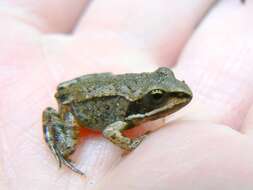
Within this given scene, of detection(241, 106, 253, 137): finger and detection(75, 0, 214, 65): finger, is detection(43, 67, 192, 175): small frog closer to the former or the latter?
detection(241, 106, 253, 137): finger

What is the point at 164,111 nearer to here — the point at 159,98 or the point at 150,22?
the point at 159,98

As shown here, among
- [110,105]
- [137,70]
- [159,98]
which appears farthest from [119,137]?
[137,70]

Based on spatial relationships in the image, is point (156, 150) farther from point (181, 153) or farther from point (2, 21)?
point (2, 21)

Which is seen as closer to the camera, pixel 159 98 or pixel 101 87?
pixel 159 98

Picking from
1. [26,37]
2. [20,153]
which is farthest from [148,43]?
[20,153]

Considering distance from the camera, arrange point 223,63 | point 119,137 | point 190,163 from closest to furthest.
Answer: point 190,163
point 119,137
point 223,63

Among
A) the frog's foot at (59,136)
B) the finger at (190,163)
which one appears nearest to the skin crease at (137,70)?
the finger at (190,163)

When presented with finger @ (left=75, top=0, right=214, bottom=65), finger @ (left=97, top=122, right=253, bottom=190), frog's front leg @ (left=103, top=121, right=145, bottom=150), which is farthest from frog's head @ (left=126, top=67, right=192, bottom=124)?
finger @ (left=75, top=0, right=214, bottom=65)
